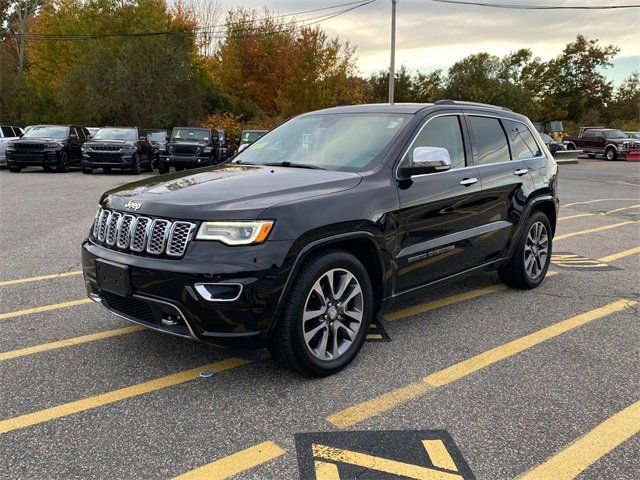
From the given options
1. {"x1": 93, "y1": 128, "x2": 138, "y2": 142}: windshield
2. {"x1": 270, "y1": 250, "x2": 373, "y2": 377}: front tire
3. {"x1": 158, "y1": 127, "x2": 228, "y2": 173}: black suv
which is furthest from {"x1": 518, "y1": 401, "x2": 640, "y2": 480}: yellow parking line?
{"x1": 93, "y1": 128, "x2": 138, "y2": 142}: windshield

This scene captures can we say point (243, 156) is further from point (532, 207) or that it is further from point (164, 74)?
point (164, 74)

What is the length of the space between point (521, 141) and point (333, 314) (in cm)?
309

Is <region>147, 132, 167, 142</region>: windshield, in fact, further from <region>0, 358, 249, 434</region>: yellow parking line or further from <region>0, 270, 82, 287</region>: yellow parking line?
<region>0, 358, 249, 434</region>: yellow parking line

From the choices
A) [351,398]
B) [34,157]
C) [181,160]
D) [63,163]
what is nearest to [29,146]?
[34,157]

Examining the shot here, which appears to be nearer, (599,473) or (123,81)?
(599,473)

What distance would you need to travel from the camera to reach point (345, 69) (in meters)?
33.6

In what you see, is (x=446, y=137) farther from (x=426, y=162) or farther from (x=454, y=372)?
(x=454, y=372)

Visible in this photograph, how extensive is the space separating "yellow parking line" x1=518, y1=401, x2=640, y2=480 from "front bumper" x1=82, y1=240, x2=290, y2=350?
1533 millimetres

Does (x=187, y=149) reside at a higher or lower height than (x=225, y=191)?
lower

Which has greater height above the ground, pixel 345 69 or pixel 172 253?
pixel 345 69

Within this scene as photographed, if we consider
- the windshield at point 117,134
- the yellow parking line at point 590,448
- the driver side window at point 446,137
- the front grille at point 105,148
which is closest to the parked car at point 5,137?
the windshield at point 117,134

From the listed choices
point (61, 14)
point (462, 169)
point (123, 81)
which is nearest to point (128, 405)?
point (462, 169)

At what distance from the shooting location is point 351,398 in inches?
129

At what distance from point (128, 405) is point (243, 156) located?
2342mm
